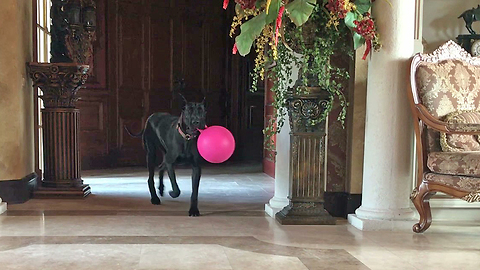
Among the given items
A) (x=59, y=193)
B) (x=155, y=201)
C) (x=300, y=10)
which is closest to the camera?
(x=300, y=10)

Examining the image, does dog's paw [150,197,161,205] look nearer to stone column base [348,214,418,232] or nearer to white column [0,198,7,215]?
white column [0,198,7,215]

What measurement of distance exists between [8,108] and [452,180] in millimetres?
3597

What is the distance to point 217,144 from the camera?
3.37 metres

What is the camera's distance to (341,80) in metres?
3.89

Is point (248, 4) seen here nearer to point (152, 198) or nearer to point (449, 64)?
point (449, 64)

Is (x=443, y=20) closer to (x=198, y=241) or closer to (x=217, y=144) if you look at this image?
(x=217, y=144)

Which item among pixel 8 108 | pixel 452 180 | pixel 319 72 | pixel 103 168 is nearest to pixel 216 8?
pixel 103 168

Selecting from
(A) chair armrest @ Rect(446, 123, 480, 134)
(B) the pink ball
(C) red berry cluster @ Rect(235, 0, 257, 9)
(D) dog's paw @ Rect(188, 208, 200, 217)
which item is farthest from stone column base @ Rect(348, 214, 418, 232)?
(C) red berry cluster @ Rect(235, 0, 257, 9)

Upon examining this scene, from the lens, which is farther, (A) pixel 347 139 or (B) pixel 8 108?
(B) pixel 8 108

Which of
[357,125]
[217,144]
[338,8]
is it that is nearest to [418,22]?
[357,125]

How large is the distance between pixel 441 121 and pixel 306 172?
99cm

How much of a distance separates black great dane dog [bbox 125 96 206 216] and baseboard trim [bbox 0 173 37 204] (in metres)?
1.12

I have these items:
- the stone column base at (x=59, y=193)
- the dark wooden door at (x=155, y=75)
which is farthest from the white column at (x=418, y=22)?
the dark wooden door at (x=155, y=75)

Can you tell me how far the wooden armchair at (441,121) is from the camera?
3.15 m
